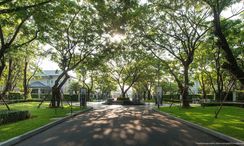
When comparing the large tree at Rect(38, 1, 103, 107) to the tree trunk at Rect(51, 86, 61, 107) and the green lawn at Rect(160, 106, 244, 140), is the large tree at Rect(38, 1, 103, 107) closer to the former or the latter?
the tree trunk at Rect(51, 86, 61, 107)

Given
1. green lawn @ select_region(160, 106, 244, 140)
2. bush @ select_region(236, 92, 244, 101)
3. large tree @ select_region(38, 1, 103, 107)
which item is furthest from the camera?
bush @ select_region(236, 92, 244, 101)

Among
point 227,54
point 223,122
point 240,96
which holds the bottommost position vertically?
point 223,122

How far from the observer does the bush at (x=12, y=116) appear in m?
17.7

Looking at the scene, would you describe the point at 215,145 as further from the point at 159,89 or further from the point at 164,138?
the point at 159,89

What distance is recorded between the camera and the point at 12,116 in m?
18.9

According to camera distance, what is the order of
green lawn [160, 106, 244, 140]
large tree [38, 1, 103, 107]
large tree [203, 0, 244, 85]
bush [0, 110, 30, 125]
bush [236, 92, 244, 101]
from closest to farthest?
green lawn [160, 106, 244, 140]
bush [0, 110, 30, 125]
large tree [203, 0, 244, 85]
large tree [38, 1, 103, 107]
bush [236, 92, 244, 101]

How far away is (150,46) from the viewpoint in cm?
3825

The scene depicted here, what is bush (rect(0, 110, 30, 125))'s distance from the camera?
17.7m

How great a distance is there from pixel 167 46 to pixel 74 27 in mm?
10603

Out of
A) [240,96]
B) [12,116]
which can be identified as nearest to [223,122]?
[12,116]

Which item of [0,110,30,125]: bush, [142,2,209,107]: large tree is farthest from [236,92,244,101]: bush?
[0,110,30,125]: bush

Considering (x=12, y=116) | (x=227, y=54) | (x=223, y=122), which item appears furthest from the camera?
(x=12, y=116)

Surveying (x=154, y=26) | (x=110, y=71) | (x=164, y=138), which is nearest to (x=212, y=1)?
(x=164, y=138)

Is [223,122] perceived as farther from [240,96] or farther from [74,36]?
[240,96]
